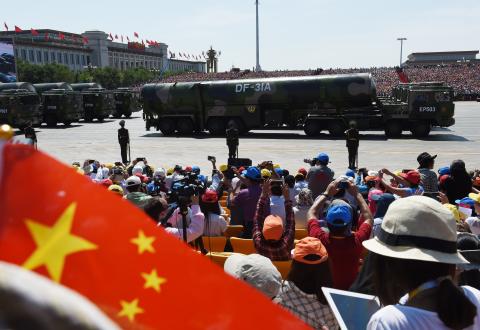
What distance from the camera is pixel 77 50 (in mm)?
108688

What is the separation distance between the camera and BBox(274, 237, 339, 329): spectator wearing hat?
2820mm

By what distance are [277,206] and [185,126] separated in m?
21.5

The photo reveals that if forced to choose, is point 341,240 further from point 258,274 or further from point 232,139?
point 232,139

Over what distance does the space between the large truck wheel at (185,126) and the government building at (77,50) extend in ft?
226

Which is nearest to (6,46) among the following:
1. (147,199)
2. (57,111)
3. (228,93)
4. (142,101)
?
(57,111)

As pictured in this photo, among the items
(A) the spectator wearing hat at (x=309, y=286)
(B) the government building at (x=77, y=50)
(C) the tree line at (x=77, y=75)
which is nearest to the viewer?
(A) the spectator wearing hat at (x=309, y=286)

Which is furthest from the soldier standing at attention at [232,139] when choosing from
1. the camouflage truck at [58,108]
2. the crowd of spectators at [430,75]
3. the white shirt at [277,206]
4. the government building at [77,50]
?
the government building at [77,50]

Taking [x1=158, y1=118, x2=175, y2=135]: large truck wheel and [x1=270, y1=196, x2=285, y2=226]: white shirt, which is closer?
[x1=270, y1=196, x2=285, y2=226]: white shirt

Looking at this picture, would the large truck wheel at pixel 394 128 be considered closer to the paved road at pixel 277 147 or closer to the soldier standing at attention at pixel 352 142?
the paved road at pixel 277 147

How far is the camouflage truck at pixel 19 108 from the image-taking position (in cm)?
2816

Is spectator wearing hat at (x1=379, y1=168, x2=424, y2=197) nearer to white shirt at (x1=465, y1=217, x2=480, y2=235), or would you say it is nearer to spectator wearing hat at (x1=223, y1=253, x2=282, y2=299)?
white shirt at (x1=465, y1=217, x2=480, y2=235)

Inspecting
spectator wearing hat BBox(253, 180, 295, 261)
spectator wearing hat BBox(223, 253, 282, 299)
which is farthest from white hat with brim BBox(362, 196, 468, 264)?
spectator wearing hat BBox(253, 180, 295, 261)

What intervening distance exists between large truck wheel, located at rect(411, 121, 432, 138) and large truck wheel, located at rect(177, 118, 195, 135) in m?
11.4

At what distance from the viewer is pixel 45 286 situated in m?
0.94
